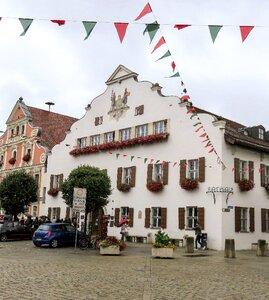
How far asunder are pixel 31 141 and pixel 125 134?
14.7 metres

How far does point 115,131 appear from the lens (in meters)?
32.5

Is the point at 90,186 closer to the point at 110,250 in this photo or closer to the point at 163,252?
the point at 110,250

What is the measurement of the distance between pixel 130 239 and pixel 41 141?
1742 centimetres

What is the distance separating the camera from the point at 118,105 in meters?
32.6

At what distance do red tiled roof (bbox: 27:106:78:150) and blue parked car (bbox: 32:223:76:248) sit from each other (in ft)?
61.3

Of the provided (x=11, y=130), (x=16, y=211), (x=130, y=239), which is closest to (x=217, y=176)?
(x=130, y=239)

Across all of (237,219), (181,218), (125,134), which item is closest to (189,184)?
(181,218)

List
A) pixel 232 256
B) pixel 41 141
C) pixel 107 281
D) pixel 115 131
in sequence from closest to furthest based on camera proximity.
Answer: pixel 107 281 < pixel 232 256 < pixel 115 131 < pixel 41 141

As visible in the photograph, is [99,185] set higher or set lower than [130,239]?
higher

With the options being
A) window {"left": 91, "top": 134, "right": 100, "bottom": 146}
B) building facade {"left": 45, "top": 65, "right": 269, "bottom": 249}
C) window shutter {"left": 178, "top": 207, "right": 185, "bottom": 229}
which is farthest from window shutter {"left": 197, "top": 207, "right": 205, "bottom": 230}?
window {"left": 91, "top": 134, "right": 100, "bottom": 146}

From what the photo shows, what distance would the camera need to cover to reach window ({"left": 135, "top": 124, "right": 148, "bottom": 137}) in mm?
30189

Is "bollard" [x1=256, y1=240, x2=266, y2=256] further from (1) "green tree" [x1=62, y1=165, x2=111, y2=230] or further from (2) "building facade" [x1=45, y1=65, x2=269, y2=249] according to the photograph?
(1) "green tree" [x1=62, y1=165, x2=111, y2=230]

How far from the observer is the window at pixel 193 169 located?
2634 cm

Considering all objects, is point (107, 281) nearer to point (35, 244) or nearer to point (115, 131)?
point (35, 244)
